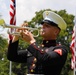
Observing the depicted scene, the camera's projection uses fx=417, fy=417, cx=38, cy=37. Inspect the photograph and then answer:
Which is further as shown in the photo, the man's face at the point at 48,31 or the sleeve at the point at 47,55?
the man's face at the point at 48,31

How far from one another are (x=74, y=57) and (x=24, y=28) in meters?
12.0

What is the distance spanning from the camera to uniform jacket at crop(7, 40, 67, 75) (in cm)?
461

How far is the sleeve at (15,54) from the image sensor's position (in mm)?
4980

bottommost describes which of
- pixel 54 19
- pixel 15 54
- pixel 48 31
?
Answer: pixel 15 54

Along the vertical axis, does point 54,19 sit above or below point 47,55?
above

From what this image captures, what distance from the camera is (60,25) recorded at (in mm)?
5027

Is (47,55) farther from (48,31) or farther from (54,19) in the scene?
(54,19)

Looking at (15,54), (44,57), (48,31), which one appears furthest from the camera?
(15,54)

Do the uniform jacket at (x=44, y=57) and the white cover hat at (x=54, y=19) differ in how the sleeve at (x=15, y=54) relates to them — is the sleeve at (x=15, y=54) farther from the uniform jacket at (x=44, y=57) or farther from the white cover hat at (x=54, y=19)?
the white cover hat at (x=54, y=19)

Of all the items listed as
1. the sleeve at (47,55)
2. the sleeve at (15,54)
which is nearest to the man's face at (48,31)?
the sleeve at (47,55)

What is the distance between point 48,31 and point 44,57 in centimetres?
39

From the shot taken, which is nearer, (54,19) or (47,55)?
(47,55)

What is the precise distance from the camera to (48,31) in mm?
4828

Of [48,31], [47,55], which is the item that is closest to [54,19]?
[48,31]
